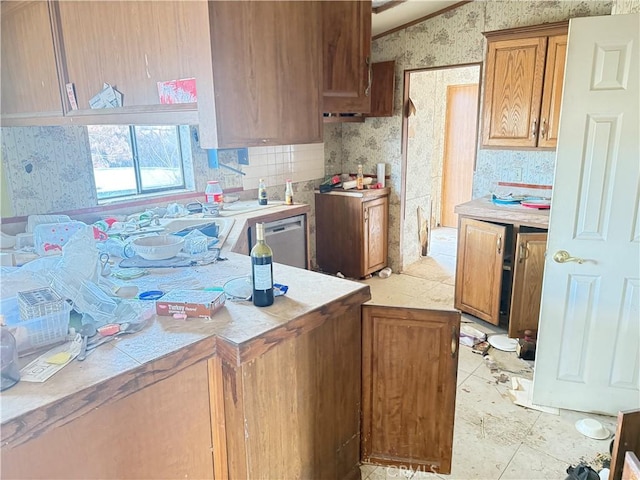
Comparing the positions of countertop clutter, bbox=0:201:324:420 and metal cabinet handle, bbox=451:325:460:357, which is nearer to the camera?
countertop clutter, bbox=0:201:324:420

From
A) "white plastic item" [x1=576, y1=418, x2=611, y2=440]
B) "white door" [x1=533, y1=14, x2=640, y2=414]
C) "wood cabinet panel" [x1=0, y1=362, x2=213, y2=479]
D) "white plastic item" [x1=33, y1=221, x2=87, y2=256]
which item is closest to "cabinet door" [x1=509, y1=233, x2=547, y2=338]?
"white door" [x1=533, y1=14, x2=640, y2=414]

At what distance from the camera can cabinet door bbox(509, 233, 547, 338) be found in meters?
2.98

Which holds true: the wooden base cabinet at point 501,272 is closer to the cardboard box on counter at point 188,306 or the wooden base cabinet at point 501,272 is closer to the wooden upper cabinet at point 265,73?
the wooden upper cabinet at point 265,73

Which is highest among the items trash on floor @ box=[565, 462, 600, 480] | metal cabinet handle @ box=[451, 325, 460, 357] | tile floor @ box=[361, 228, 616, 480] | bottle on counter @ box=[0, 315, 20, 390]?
bottle on counter @ box=[0, 315, 20, 390]

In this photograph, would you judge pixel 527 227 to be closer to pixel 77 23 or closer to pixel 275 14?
pixel 275 14

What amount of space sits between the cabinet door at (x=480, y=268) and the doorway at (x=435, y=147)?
1226 mm

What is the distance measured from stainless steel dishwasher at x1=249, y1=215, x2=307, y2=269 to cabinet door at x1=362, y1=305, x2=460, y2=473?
1657 mm

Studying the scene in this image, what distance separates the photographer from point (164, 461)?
1.21 m

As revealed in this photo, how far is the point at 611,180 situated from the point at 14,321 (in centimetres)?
243

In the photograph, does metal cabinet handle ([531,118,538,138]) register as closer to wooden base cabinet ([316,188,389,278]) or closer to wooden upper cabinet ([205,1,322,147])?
wooden base cabinet ([316,188,389,278])

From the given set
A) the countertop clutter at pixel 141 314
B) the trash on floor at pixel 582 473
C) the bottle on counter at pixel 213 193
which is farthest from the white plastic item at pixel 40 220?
the trash on floor at pixel 582 473

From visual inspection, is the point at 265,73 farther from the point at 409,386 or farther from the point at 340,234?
the point at 340,234

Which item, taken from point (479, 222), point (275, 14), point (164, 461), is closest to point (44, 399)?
point (164, 461)

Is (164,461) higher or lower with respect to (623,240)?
lower
